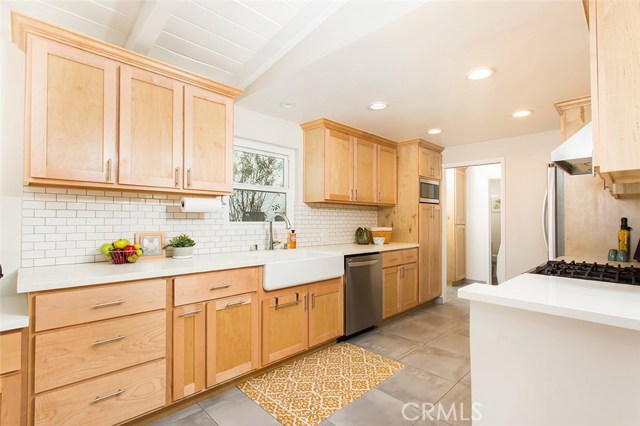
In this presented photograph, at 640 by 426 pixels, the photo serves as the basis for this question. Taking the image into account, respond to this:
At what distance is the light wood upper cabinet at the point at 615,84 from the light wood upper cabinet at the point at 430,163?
2990 millimetres

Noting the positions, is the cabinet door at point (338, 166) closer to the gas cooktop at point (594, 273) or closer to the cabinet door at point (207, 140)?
the cabinet door at point (207, 140)

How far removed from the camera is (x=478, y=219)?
5648mm

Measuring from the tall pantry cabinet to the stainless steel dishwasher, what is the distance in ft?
3.35

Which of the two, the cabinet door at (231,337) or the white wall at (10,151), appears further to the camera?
the cabinet door at (231,337)

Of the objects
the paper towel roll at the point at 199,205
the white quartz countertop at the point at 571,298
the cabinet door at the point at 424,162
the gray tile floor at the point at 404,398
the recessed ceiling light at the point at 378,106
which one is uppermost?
the recessed ceiling light at the point at 378,106

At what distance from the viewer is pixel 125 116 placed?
1937 millimetres

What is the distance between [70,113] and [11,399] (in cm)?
146

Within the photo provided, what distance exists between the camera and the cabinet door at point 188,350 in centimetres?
188

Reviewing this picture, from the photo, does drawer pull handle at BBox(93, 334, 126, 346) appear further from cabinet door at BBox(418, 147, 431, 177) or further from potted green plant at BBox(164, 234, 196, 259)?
cabinet door at BBox(418, 147, 431, 177)

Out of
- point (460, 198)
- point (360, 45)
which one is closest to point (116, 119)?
point (360, 45)

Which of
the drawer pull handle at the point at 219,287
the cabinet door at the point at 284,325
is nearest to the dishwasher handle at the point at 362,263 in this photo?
the cabinet door at the point at 284,325

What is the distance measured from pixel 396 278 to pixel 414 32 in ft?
8.78

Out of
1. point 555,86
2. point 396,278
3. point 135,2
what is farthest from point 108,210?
point 555,86

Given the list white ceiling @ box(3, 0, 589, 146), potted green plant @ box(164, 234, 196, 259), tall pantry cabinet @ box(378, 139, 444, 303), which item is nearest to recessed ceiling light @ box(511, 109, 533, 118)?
white ceiling @ box(3, 0, 589, 146)
